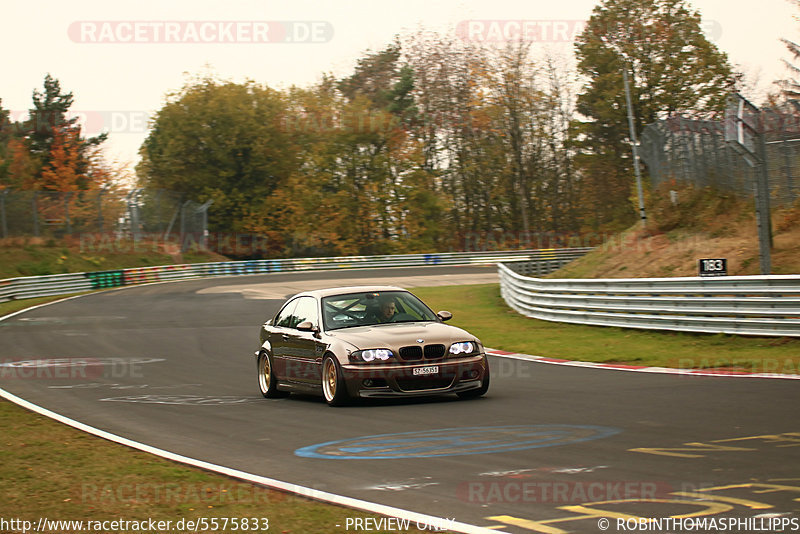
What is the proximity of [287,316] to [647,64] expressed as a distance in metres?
54.4

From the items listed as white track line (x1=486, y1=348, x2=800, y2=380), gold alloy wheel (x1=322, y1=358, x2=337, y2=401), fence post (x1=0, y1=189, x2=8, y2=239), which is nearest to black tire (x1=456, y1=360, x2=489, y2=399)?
gold alloy wheel (x1=322, y1=358, x2=337, y2=401)

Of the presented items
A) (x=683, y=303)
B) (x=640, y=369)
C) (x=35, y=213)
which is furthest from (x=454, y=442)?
(x=35, y=213)

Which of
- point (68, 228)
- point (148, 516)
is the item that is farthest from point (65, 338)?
point (68, 228)

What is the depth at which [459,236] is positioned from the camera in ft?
247

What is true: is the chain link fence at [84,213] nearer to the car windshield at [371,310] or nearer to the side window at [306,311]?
the side window at [306,311]

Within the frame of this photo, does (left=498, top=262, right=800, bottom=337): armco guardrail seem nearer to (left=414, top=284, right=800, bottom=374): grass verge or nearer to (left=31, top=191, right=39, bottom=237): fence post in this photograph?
(left=414, top=284, right=800, bottom=374): grass verge

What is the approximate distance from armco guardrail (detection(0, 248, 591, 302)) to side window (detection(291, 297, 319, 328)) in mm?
30860

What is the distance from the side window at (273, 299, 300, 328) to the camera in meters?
12.9

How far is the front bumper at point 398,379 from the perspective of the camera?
10898mm

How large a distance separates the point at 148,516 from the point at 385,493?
149 cm

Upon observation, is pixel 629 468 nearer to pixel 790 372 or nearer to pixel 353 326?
pixel 353 326

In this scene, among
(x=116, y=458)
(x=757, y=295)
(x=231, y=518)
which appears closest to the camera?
(x=231, y=518)

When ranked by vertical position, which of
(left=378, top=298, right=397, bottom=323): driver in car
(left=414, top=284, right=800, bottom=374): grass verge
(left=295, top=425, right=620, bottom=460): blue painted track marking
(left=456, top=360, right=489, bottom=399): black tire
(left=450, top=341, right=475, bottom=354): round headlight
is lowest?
(left=414, top=284, right=800, bottom=374): grass verge

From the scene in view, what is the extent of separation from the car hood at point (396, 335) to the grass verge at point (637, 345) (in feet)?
14.0
